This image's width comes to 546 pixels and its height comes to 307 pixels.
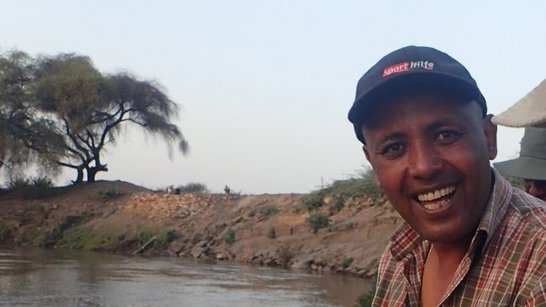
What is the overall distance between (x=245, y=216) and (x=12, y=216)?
996 centimetres

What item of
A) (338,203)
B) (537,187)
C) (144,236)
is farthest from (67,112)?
(537,187)

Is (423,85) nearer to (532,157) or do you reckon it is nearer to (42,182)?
(532,157)

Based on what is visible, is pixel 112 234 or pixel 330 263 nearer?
pixel 330 263

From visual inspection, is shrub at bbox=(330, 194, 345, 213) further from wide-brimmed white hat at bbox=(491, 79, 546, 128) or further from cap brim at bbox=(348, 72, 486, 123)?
cap brim at bbox=(348, 72, 486, 123)

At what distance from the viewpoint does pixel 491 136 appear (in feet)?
6.63

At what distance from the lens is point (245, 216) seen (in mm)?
26422

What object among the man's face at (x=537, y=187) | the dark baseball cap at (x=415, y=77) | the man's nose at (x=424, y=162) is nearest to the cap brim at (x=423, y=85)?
the dark baseball cap at (x=415, y=77)

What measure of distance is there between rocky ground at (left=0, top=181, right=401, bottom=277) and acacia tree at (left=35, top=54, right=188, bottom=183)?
162 centimetres

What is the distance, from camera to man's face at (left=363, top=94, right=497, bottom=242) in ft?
6.10

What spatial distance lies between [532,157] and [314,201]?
2122 centimetres

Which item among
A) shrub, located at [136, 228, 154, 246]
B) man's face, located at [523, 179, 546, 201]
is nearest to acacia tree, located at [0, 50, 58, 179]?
shrub, located at [136, 228, 154, 246]

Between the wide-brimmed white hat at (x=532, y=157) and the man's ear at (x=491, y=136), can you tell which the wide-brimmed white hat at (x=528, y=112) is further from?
the wide-brimmed white hat at (x=532, y=157)

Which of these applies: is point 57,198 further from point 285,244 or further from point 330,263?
point 330,263

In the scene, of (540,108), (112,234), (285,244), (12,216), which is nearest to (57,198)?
(12,216)
